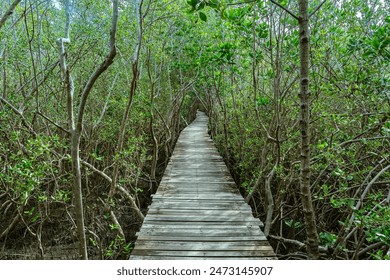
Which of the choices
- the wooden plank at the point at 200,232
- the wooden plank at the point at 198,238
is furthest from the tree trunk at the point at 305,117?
the wooden plank at the point at 200,232

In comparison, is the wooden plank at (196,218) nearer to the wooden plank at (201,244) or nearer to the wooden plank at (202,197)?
the wooden plank at (201,244)

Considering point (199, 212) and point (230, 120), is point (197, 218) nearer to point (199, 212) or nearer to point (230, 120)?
point (199, 212)

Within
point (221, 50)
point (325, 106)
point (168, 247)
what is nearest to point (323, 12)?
point (325, 106)

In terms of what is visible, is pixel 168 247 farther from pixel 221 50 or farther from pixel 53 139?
pixel 221 50

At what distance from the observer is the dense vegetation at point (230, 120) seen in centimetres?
253

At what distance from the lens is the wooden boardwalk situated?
3.05 metres

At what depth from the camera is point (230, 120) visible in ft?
25.7

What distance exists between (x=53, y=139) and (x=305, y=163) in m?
2.55

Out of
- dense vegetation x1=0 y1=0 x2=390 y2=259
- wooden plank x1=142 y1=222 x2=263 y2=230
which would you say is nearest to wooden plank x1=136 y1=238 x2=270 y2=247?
wooden plank x1=142 y1=222 x2=263 y2=230

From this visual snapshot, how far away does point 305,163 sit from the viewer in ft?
7.32

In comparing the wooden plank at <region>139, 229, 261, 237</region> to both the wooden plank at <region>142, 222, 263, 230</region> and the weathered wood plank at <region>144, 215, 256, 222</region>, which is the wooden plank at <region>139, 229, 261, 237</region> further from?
the weathered wood plank at <region>144, 215, 256, 222</region>

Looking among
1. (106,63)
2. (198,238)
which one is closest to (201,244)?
(198,238)

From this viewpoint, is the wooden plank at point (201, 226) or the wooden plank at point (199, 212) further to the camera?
the wooden plank at point (199, 212)

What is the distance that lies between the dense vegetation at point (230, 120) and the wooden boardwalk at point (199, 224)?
1.41ft
